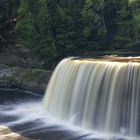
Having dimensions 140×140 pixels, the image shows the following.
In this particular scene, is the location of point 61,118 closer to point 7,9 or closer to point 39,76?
point 39,76

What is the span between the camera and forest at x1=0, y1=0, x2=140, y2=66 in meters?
27.9

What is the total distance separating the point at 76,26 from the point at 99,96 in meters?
9.11

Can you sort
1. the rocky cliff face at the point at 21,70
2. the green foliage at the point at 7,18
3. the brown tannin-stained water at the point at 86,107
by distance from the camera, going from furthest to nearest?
1. the green foliage at the point at 7,18
2. the rocky cliff face at the point at 21,70
3. the brown tannin-stained water at the point at 86,107

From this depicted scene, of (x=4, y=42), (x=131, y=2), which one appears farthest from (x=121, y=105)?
(x=4, y=42)

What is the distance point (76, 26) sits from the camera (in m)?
28.7

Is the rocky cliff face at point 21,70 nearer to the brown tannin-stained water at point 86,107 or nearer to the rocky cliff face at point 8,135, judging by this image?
the brown tannin-stained water at point 86,107

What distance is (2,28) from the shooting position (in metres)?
31.4

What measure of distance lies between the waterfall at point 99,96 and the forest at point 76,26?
4.42 metres

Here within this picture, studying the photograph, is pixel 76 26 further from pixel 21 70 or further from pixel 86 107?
pixel 86 107

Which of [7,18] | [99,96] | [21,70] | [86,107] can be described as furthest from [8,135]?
[7,18]

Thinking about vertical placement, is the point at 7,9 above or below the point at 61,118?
above

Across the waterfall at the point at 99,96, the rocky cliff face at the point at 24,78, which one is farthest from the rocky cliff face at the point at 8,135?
the rocky cliff face at the point at 24,78

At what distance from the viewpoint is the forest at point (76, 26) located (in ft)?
91.5

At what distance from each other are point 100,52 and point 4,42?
6650mm
